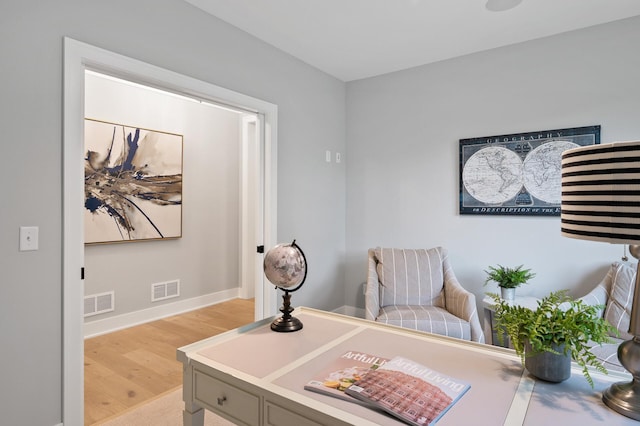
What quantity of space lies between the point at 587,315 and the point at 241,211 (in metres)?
4.29

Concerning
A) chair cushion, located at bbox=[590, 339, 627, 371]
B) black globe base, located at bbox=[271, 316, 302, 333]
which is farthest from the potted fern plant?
black globe base, located at bbox=[271, 316, 302, 333]

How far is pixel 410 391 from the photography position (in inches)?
40.6

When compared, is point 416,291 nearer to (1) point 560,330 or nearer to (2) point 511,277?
(2) point 511,277

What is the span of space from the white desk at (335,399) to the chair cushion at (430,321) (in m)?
1.03

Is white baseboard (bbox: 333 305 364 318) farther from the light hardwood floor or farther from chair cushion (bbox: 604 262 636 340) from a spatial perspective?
chair cushion (bbox: 604 262 636 340)

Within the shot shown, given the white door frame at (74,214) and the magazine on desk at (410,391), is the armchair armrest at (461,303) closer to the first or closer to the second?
the magazine on desk at (410,391)

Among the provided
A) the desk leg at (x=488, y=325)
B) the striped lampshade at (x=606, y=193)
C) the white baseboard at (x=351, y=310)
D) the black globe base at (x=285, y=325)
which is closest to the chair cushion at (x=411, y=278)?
the desk leg at (x=488, y=325)

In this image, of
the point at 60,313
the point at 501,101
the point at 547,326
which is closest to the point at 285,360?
the point at 547,326

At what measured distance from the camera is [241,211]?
4.95 metres

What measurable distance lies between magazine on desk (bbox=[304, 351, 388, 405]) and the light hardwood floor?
1.77 meters

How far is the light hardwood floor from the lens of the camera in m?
2.41

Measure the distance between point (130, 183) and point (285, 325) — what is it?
3.01m

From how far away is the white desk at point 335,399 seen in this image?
3.17 feet

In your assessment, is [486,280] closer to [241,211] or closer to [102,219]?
[241,211]
